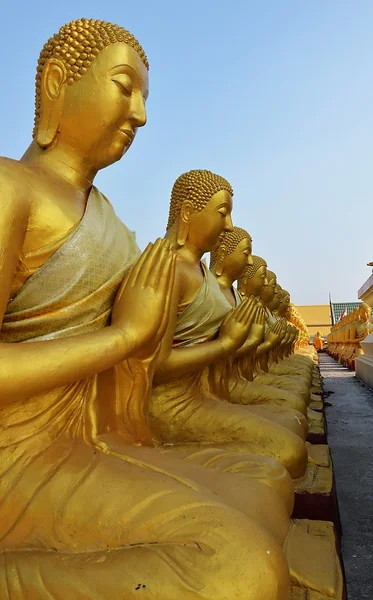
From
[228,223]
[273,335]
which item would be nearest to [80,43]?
[228,223]

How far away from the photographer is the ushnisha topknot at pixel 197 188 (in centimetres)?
339

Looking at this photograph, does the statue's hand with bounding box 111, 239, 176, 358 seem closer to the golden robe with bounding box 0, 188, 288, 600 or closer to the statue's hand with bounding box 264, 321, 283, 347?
the golden robe with bounding box 0, 188, 288, 600

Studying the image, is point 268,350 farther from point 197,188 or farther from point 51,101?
point 51,101

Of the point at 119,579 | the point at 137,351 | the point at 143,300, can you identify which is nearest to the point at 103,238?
the point at 143,300

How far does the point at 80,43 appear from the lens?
1.94m

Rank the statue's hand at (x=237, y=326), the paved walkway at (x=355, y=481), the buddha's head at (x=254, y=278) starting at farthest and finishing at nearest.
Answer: the buddha's head at (x=254, y=278) → the statue's hand at (x=237, y=326) → the paved walkway at (x=355, y=481)

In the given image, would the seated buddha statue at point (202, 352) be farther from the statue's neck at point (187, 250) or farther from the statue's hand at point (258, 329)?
the statue's hand at point (258, 329)

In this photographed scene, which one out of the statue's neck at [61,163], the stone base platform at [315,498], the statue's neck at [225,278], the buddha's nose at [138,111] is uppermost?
the buddha's nose at [138,111]

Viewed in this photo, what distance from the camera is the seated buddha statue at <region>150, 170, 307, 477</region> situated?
2848 mm

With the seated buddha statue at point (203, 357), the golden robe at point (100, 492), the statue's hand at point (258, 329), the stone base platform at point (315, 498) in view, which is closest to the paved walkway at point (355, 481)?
the stone base platform at point (315, 498)

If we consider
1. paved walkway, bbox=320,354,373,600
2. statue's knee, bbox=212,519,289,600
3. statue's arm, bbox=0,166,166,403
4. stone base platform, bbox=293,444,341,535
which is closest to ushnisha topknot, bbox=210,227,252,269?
paved walkway, bbox=320,354,373,600

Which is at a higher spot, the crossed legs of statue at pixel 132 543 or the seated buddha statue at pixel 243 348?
the seated buddha statue at pixel 243 348

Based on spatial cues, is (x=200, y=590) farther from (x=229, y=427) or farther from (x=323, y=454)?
(x=323, y=454)

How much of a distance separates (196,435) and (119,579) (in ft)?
5.60
